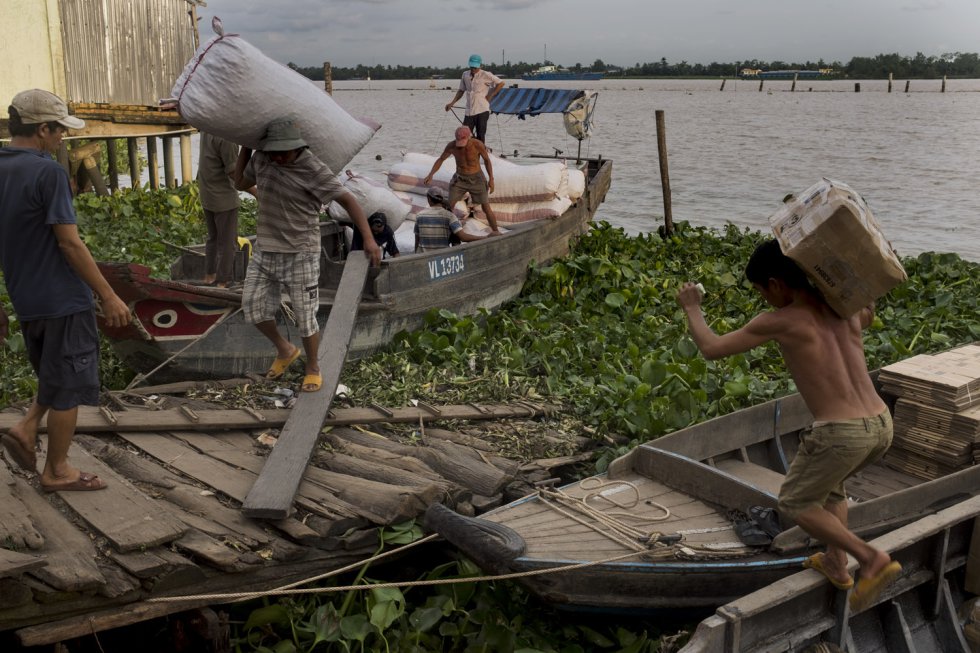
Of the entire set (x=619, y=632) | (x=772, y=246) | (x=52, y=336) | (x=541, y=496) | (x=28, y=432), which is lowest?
(x=619, y=632)

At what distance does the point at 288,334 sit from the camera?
20.9 feet

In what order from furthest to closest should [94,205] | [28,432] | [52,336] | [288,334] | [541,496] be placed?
[94,205] → [288,334] → [541,496] → [28,432] → [52,336]

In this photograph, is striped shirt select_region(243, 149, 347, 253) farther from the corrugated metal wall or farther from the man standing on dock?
the corrugated metal wall

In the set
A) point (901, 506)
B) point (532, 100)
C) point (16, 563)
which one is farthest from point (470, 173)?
point (16, 563)

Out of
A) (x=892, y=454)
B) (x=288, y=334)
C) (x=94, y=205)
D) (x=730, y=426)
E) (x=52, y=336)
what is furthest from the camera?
(x=94, y=205)

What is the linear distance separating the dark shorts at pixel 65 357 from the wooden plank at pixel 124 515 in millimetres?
434

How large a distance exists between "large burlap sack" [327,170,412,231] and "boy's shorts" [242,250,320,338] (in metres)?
2.69

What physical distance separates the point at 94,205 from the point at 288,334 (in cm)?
734

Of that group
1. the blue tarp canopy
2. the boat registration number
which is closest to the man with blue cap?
the blue tarp canopy

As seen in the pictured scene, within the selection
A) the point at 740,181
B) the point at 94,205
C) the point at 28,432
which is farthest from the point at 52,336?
the point at 740,181

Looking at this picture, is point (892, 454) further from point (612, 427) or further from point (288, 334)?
point (288, 334)

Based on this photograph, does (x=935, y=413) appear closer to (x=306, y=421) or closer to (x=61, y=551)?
(x=306, y=421)

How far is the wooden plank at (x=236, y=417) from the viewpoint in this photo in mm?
4730

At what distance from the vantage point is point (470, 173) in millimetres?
9250
